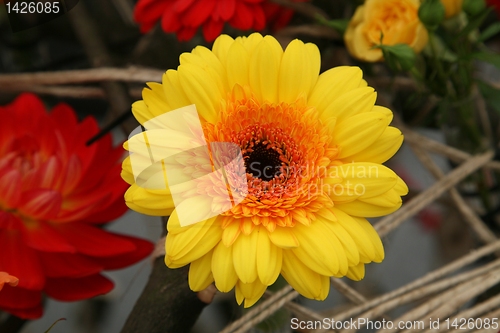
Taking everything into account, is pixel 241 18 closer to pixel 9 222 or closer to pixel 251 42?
pixel 251 42

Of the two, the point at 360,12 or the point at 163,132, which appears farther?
the point at 360,12

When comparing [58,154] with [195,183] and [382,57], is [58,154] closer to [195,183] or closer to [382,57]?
[195,183]

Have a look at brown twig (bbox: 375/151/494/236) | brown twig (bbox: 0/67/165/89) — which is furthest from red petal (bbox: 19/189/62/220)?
brown twig (bbox: 375/151/494/236)

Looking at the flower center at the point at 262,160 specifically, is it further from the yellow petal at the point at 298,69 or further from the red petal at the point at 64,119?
the red petal at the point at 64,119

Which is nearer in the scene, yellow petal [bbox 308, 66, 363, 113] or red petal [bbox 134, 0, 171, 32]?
yellow petal [bbox 308, 66, 363, 113]

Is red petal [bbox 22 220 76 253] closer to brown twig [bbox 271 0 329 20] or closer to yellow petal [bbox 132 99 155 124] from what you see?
yellow petal [bbox 132 99 155 124]

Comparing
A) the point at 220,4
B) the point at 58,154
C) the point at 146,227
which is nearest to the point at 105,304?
the point at 146,227
